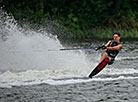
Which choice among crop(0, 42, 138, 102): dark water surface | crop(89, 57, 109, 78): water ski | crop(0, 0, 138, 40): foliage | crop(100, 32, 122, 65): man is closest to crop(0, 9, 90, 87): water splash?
crop(89, 57, 109, 78): water ski

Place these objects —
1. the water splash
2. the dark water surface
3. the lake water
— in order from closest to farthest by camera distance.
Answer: the dark water surface, the lake water, the water splash

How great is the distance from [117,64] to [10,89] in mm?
6081

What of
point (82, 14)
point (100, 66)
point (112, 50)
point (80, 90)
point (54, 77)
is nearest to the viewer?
point (80, 90)

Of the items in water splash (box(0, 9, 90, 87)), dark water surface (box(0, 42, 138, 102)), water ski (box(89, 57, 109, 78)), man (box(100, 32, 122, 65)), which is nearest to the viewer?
dark water surface (box(0, 42, 138, 102))

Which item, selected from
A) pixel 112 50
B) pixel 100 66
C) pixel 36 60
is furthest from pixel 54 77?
pixel 36 60

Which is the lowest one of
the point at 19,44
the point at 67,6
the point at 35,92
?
the point at 35,92

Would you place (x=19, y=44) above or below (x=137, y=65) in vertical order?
above

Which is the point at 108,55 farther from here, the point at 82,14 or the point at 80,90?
the point at 82,14

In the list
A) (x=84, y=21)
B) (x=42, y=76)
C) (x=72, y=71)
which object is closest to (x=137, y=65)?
(x=72, y=71)

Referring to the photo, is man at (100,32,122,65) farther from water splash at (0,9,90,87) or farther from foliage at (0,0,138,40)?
foliage at (0,0,138,40)

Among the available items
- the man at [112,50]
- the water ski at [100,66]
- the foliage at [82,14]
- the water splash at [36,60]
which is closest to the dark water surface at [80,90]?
the water ski at [100,66]

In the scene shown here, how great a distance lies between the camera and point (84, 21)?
34.1m

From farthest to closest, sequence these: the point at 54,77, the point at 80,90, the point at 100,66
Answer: the point at 100,66 → the point at 54,77 → the point at 80,90

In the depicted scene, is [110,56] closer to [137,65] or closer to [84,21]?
[137,65]
